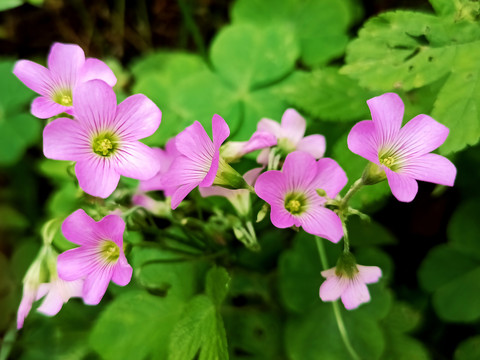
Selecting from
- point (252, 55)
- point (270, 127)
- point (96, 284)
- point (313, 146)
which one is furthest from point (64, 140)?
point (252, 55)

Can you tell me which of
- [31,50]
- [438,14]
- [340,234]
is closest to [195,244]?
[340,234]

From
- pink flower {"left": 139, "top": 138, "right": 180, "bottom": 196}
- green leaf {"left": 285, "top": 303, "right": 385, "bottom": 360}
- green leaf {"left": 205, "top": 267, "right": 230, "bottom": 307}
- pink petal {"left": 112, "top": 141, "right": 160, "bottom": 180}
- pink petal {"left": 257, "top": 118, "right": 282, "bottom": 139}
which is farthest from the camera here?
green leaf {"left": 285, "top": 303, "right": 385, "bottom": 360}

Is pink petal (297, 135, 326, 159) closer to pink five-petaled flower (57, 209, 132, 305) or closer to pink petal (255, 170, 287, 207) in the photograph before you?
pink petal (255, 170, 287, 207)

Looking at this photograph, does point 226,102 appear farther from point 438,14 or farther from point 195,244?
point 438,14

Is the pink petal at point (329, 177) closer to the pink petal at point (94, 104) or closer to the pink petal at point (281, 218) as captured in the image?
the pink petal at point (281, 218)

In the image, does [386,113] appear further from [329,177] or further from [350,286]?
[350,286]

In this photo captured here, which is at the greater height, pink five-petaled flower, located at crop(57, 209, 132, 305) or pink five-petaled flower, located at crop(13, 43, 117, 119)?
pink five-petaled flower, located at crop(13, 43, 117, 119)

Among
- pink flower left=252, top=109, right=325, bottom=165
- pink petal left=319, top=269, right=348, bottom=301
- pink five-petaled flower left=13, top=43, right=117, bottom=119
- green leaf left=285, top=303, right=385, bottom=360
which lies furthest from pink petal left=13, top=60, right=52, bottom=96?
green leaf left=285, top=303, right=385, bottom=360
